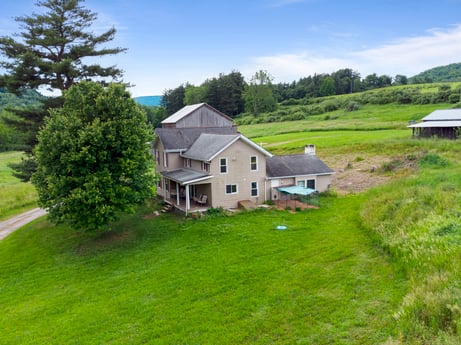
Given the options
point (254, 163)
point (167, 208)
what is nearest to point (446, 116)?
point (254, 163)

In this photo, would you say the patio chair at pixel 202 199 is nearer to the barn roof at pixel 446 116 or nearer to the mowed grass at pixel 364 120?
the barn roof at pixel 446 116

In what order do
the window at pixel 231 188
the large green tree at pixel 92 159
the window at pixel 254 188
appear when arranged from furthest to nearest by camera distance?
the window at pixel 254 188
the window at pixel 231 188
the large green tree at pixel 92 159

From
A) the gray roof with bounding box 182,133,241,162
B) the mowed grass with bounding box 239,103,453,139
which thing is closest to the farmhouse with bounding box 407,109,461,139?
the mowed grass with bounding box 239,103,453,139

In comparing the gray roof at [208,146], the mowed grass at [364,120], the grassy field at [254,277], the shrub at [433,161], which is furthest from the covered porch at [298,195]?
the mowed grass at [364,120]

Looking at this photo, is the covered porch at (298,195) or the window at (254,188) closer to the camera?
the covered porch at (298,195)

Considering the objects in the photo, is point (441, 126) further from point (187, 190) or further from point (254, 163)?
point (187, 190)

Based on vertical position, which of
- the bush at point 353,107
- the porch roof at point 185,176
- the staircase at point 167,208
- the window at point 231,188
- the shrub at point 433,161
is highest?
the bush at point 353,107
